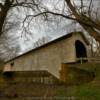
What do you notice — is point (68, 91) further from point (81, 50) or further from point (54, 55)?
point (81, 50)

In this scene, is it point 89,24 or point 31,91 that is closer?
point 31,91

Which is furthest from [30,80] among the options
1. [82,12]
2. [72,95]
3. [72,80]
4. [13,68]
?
[13,68]

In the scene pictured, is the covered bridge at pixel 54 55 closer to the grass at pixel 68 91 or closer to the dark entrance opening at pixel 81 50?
the dark entrance opening at pixel 81 50

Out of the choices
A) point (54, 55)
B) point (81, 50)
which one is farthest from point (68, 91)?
point (81, 50)

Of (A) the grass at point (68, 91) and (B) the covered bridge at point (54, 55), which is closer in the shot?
(A) the grass at point (68, 91)

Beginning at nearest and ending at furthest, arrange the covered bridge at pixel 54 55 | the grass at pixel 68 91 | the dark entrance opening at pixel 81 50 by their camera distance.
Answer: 1. the grass at pixel 68 91
2. the covered bridge at pixel 54 55
3. the dark entrance opening at pixel 81 50

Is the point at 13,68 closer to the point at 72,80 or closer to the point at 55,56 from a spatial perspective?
the point at 55,56

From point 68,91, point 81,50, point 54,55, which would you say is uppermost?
point 81,50

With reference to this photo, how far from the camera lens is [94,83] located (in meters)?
11.6

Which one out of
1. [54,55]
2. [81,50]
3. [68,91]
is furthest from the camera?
[81,50]

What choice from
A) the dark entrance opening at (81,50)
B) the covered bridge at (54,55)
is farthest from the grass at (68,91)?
the dark entrance opening at (81,50)

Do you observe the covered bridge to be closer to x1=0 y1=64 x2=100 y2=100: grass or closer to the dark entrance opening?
the dark entrance opening

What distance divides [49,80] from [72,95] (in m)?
4.10

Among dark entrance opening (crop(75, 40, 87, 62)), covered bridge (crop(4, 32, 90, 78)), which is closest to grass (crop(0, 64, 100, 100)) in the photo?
covered bridge (crop(4, 32, 90, 78))
